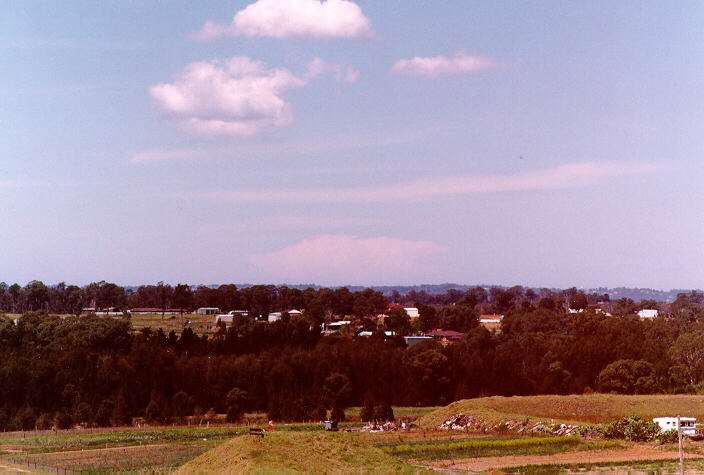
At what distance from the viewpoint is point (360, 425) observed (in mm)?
70312

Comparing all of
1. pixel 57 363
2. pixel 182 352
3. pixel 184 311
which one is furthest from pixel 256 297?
pixel 57 363

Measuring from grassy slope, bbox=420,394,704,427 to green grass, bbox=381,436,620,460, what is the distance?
9255mm

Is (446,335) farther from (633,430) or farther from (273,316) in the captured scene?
(633,430)

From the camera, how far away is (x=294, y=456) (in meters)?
41.0

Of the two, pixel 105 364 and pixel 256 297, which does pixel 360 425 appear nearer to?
pixel 105 364

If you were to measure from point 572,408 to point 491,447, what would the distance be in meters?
21.6

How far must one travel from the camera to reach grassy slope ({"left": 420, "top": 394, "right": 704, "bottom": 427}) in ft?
230

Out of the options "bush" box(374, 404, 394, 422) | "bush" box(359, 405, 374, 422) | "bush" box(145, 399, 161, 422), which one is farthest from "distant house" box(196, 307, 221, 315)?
"bush" box(374, 404, 394, 422)

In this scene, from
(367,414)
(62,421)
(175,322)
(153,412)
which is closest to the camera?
(367,414)

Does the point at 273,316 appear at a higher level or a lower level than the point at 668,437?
higher

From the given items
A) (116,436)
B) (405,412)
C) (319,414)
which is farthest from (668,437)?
(116,436)

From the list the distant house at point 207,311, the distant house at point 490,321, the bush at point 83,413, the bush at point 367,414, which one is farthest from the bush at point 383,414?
the distant house at point 207,311

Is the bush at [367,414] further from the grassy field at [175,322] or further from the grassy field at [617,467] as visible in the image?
the grassy field at [175,322]

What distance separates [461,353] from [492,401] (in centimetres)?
2278
